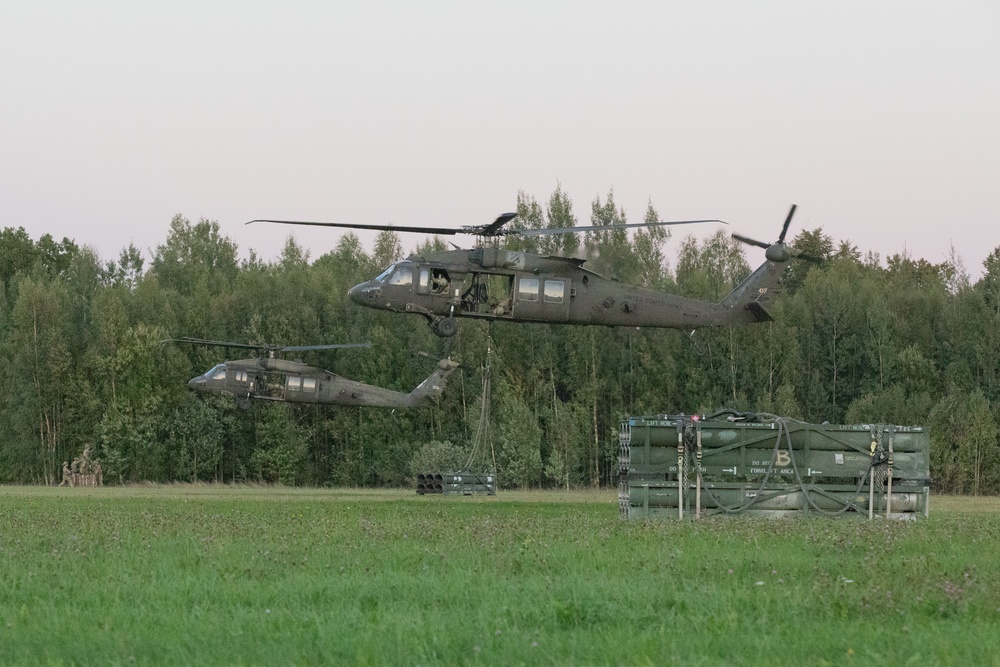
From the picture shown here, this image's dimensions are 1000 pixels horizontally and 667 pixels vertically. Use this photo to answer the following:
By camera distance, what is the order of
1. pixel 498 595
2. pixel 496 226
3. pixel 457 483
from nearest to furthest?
1. pixel 498 595
2. pixel 496 226
3. pixel 457 483

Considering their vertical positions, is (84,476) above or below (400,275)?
below

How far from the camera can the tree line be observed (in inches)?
2753

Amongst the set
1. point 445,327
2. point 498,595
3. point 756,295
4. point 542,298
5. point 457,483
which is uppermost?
point 756,295

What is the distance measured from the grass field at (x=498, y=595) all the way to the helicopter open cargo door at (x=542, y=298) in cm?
1470

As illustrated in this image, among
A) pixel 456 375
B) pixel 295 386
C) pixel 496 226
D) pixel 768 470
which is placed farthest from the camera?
pixel 456 375

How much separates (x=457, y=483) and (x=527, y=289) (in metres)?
11.6

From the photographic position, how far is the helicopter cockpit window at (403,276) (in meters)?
33.6

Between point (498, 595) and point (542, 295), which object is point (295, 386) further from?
point (498, 595)

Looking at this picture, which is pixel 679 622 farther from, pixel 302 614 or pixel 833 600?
pixel 302 614

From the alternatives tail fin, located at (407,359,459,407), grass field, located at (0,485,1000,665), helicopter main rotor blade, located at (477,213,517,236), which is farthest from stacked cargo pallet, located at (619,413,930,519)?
tail fin, located at (407,359,459,407)

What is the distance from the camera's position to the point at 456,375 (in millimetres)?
73562

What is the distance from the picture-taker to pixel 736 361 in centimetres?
7062

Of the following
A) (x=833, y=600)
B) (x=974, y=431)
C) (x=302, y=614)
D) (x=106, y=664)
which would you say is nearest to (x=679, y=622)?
(x=833, y=600)

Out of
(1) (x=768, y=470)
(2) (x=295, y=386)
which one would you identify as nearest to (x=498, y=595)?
(1) (x=768, y=470)
